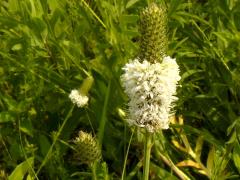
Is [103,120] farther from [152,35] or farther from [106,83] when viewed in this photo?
[152,35]

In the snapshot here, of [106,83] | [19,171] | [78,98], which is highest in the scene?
[106,83]

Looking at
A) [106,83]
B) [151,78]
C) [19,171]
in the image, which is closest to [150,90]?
[151,78]

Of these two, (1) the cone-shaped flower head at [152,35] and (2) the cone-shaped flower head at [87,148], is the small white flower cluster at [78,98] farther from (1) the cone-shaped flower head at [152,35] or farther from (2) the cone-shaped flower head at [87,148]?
(1) the cone-shaped flower head at [152,35]

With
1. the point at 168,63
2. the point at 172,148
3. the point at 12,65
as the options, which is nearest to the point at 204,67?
the point at 172,148

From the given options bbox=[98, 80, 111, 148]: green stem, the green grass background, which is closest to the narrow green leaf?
the green grass background

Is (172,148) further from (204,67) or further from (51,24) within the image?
(51,24)

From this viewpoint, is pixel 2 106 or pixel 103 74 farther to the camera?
pixel 2 106
